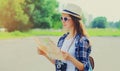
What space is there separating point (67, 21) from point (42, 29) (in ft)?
2.78

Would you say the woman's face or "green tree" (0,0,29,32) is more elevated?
the woman's face

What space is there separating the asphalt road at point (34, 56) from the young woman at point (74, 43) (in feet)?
3.03

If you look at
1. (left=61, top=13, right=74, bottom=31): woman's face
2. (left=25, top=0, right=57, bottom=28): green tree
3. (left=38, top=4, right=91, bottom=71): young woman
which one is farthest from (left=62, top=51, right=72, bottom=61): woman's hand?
(left=25, top=0, right=57, bottom=28): green tree

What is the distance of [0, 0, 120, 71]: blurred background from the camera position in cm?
181

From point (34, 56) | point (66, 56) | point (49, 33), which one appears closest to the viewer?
point (66, 56)

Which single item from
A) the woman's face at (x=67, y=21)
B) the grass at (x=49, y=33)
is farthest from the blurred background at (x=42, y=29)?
the woman's face at (x=67, y=21)

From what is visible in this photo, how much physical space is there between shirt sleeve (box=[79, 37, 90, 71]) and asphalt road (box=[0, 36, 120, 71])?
0.95 metres

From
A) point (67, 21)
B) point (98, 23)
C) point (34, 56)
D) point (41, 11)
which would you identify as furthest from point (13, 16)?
point (67, 21)

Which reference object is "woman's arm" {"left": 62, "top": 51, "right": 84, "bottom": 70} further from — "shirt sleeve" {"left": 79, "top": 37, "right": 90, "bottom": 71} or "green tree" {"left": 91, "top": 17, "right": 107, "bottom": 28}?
"green tree" {"left": 91, "top": 17, "right": 107, "bottom": 28}

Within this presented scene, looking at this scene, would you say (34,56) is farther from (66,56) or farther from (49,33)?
(66,56)

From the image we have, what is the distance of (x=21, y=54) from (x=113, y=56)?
23.3 inches

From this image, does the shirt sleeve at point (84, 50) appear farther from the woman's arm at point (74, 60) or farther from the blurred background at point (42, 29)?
the blurred background at point (42, 29)

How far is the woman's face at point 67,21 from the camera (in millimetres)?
990

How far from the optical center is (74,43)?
3.17 feet
